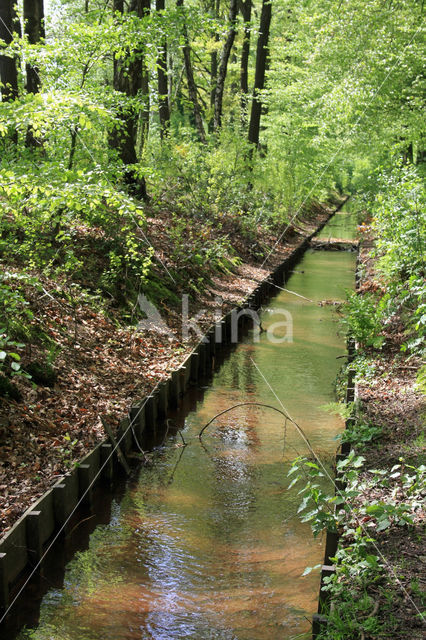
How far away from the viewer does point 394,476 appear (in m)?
4.65

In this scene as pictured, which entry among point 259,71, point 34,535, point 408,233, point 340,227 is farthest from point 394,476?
point 340,227

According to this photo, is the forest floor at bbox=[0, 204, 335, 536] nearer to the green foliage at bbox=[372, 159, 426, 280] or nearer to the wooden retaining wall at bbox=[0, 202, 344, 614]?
the wooden retaining wall at bbox=[0, 202, 344, 614]

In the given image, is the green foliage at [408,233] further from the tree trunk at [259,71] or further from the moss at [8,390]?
the tree trunk at [259,71]

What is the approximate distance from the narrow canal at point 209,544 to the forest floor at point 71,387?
758mm

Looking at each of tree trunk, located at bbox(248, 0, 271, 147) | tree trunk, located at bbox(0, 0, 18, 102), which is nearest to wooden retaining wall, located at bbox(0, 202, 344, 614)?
tree trunk, located at bbox(0, 0, 18, 102)

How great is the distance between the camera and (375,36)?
51.0 ft

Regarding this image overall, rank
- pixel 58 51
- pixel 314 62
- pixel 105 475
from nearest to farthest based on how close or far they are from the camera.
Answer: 1. pixel 105 475
2. pixel 58 51
3. pixel 314 62

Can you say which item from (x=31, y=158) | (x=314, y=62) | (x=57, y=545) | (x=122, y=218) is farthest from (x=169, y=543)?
(x=314, y=62)

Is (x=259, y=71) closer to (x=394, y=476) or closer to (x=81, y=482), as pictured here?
(x=81, y=482)

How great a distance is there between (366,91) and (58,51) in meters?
9.09

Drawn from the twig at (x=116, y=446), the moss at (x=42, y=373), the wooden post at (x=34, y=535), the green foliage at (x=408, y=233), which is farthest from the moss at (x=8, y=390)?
the green foliage at (x=408, y=233)

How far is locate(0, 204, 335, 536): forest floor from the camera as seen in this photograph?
5.92m

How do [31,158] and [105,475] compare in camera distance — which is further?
[31,158]

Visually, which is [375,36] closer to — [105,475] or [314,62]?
[314,62]
